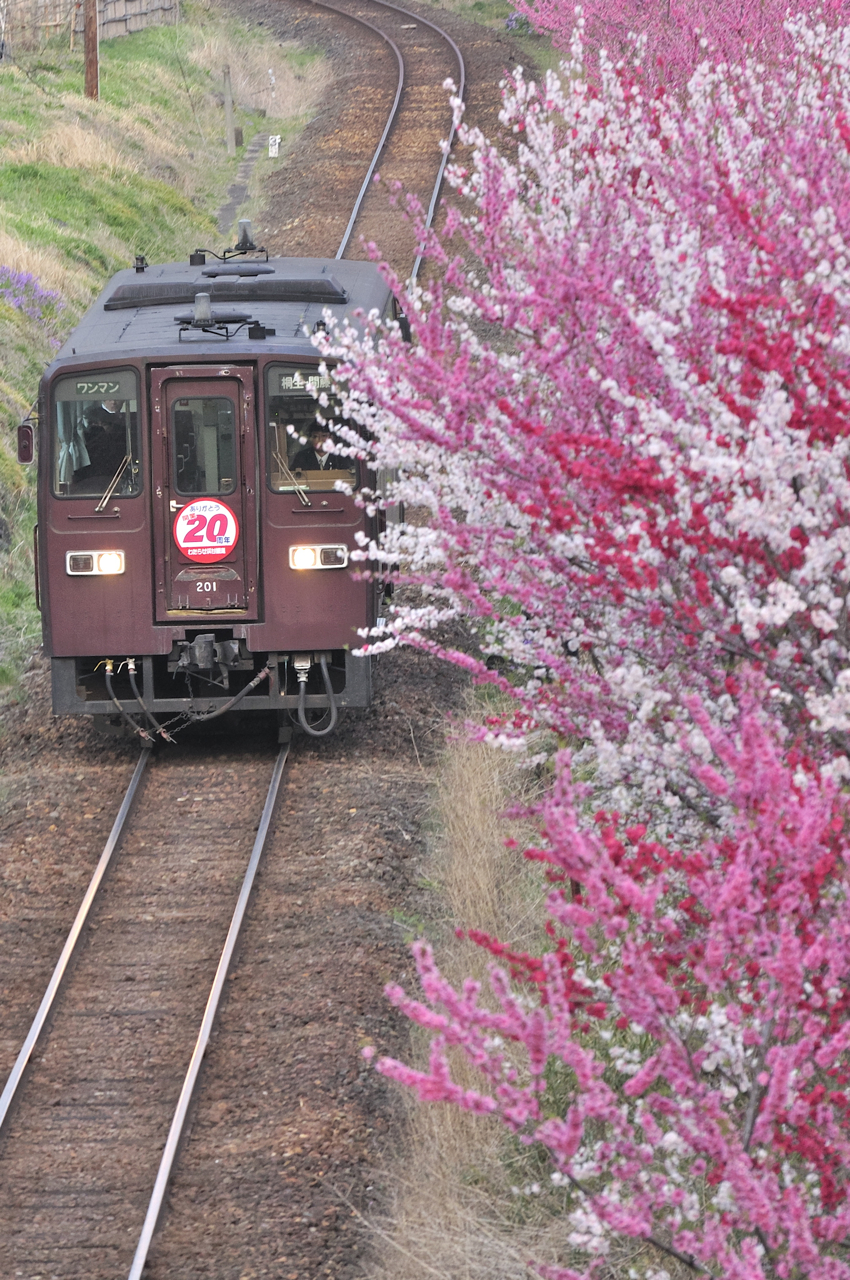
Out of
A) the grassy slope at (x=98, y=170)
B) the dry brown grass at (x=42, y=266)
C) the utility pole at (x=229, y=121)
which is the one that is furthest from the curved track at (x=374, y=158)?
the dry brown grass at (x=42, y=266)

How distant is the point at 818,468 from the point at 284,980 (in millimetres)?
5450

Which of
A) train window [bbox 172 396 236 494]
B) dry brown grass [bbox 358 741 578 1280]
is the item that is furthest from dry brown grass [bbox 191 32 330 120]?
dry brown grass [bbox 358 741 578 1280]

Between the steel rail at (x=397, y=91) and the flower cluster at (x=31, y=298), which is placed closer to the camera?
the flower cluster at (x=31, y=298)

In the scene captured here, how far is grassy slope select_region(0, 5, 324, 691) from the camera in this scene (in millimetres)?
18188

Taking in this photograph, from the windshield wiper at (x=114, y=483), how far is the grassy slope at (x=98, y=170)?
3.45 m

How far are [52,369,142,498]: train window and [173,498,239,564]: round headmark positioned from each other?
1.38ft

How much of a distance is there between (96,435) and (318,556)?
1874 mm

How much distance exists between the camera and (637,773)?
18.3 feet

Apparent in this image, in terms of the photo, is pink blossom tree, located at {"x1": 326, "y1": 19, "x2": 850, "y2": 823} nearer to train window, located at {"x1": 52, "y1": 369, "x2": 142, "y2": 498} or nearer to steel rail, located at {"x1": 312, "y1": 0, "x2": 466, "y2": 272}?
steel rail, located at {"x1": 312, "y1": 0, "x2": 466, "y2": 272}

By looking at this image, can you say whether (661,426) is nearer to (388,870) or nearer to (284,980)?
(284,980)

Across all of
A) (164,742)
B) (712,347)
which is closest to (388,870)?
(164,742)

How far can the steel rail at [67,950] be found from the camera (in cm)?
791

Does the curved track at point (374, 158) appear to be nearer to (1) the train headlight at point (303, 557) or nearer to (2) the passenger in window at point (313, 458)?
(2) the passenger in window at point (313, 458)

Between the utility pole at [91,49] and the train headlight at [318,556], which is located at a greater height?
the utility pole at [91,49]
